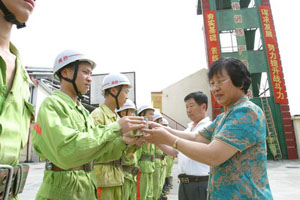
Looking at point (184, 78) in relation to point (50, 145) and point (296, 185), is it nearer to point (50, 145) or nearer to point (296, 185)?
point (296, 185)

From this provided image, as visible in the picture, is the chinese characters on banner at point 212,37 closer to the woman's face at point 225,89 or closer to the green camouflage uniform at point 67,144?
the woman's face at point 225,89

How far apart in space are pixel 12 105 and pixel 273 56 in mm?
19593

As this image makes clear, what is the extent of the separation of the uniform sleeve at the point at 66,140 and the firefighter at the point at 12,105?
169mm

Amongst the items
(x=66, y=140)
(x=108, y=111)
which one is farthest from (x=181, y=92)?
(x=66, y=140)

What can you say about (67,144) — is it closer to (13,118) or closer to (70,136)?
(70,136)

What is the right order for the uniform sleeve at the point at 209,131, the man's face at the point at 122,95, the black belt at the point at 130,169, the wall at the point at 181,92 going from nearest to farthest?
the uniform sleeve at the point at 209,131
the man's face at the point at 122,95
the black belt at the point at 130,169
the wall at the point at 181,92

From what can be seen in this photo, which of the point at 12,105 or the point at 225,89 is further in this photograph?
the point at 225,89

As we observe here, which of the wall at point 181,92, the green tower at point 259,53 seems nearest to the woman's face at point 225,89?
the green tower at point 259,53

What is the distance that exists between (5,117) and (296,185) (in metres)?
9.87

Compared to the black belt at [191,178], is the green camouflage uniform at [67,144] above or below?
above

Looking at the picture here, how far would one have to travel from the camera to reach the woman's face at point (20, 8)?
1.48 m

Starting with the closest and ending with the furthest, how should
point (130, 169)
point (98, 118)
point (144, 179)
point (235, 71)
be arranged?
point (235, 71) → point (98, 118) → point (130, 169) → point (144, 179)

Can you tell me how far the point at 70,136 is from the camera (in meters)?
1.75

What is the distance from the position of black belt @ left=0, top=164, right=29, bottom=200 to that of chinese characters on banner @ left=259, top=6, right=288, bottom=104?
18.8m
